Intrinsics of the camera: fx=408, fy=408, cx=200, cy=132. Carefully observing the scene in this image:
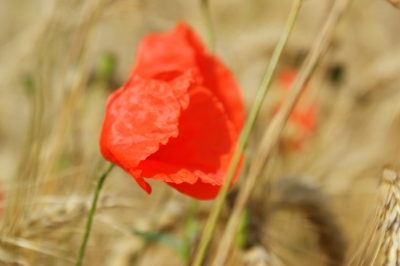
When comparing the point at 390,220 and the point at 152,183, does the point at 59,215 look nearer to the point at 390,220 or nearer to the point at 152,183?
the point at 390,220

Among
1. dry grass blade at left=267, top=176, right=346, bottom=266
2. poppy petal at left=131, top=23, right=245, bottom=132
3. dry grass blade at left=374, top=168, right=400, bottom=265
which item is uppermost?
poppy petal at left=131, top=23, right=245, bottom=132

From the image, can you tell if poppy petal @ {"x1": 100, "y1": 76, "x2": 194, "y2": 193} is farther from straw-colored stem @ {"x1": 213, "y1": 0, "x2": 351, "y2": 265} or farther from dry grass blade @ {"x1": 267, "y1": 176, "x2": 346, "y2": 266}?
dry grass blade @ {"x1": 267, "y1": 176, "x2": 346, "y2": 266}

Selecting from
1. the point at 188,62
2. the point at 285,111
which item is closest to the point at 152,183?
the point at 188,62

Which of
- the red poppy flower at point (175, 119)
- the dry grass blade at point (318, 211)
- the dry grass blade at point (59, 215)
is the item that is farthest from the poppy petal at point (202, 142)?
the dry grass blade at point (318, 211)

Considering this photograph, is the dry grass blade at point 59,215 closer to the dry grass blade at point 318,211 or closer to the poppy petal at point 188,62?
the poppy petal at point 188,62

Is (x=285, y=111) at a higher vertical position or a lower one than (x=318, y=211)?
higher

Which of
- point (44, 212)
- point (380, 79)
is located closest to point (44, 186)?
point (44, 212)

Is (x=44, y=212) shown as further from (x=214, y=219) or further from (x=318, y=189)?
(x=318, y=189)

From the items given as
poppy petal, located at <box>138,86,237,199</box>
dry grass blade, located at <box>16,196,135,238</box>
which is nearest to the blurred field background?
dry grass blade, located at <box>16,196,135,238</box>
